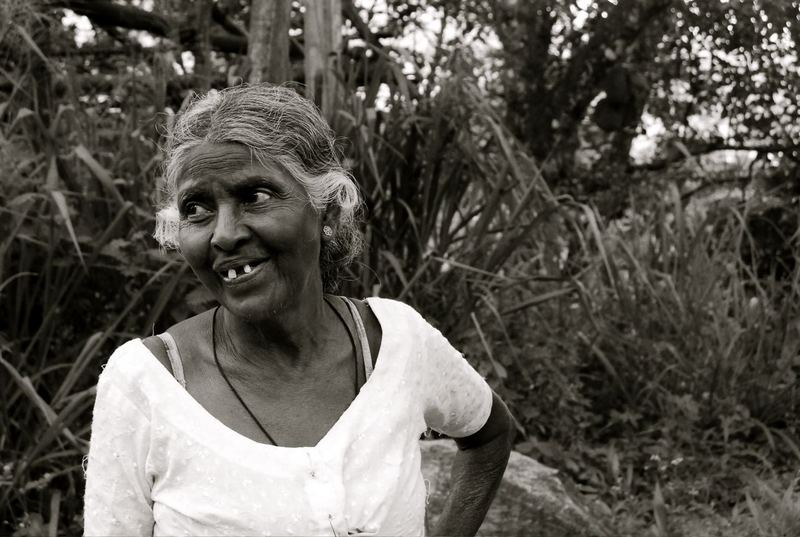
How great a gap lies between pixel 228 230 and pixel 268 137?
0.58ft

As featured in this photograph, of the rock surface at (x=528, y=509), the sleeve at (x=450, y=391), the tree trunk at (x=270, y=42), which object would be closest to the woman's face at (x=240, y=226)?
the sleeve at (x=450, y=391)

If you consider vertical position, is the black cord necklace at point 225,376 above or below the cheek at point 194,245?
below

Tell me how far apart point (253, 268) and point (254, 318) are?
0.29ft

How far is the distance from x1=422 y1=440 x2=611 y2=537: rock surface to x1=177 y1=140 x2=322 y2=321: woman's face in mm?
1777

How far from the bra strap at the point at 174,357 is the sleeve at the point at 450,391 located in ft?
1.60

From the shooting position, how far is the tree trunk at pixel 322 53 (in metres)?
4.27

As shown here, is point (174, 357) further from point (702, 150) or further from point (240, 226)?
point (702, 150)

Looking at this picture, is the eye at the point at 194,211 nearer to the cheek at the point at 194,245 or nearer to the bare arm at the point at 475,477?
the cheek at the point at 194,245

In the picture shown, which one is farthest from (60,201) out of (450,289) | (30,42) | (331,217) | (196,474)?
(196,474)

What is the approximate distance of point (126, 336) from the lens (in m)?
3.64

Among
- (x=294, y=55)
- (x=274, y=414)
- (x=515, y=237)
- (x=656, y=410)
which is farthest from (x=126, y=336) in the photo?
(x=294, y=55)

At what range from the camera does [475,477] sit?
2414mm

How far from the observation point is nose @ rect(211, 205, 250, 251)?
6.03 feet

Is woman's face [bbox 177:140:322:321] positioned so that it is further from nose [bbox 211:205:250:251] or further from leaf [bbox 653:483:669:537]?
leaf [bbox 653:483:669:537]
